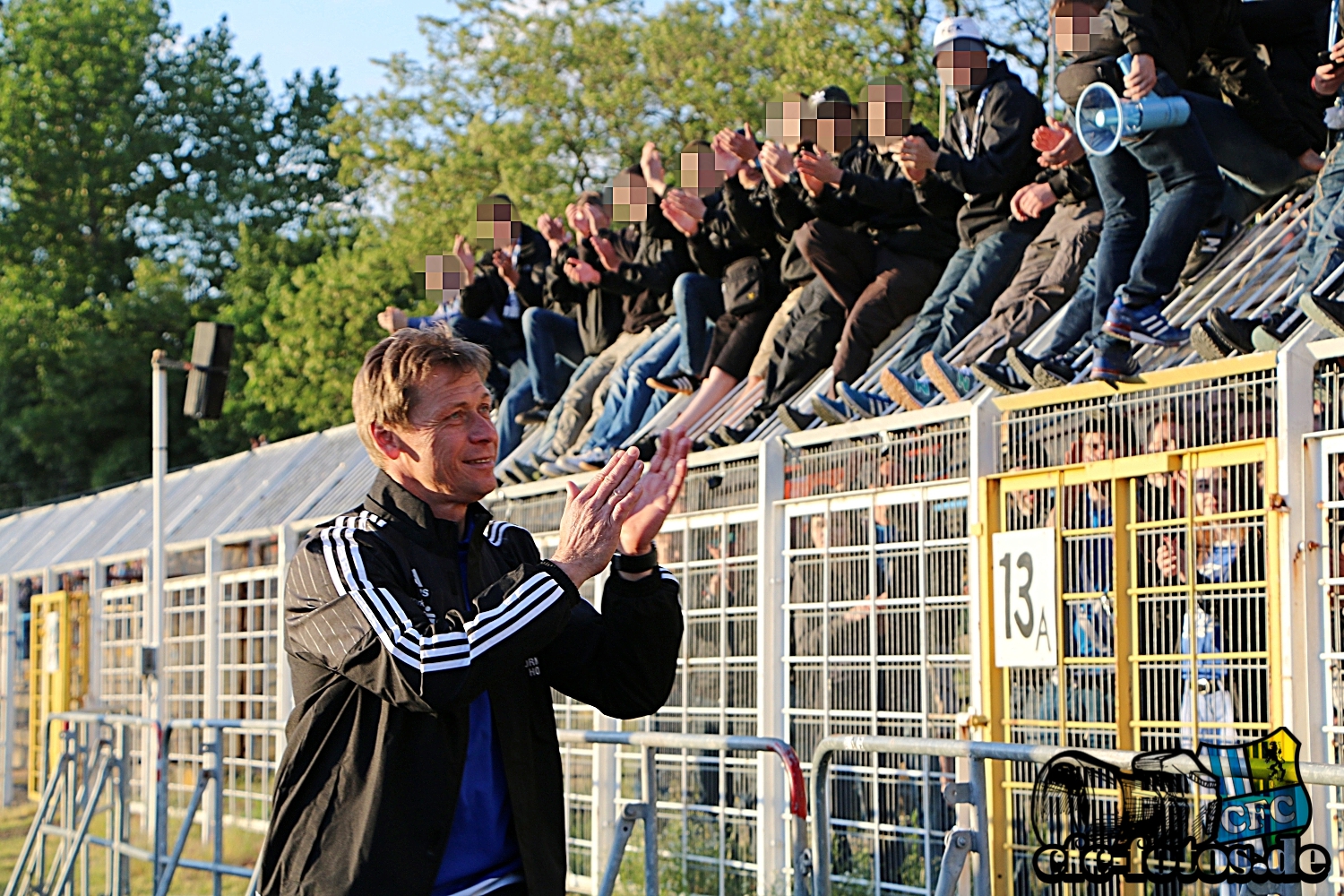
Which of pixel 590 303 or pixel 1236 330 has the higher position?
pixel 590 303

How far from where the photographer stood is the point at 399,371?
410cm

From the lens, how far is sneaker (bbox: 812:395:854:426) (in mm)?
9406

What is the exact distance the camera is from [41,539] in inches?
977

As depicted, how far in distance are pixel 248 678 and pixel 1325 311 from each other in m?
11.7

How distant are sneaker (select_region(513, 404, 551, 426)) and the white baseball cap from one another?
5.77m

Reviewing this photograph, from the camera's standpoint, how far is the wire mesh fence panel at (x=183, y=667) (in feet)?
56.3

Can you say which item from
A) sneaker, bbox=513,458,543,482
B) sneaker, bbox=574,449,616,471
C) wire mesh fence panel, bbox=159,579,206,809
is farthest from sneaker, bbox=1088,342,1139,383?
wire mesh fence panel, bbox=159,579,206,809

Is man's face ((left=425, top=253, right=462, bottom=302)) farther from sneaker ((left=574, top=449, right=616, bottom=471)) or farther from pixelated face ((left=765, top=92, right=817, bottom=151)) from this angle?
pixelated face ((left=765, top=92, right=817, bottom=151))

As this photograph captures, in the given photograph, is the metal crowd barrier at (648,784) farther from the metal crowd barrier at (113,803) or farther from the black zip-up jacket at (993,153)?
the black zip-up jacket at (993,153)

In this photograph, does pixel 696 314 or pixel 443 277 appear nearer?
pixel 696 314

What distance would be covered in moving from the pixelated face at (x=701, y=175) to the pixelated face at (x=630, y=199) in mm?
557

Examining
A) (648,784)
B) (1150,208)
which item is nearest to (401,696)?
(648,784)

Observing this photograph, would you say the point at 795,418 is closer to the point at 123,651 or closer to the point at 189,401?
the point at 189,401

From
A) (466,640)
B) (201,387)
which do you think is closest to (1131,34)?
(466,640)
